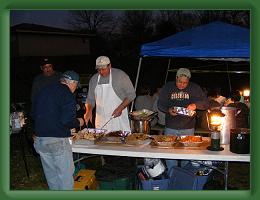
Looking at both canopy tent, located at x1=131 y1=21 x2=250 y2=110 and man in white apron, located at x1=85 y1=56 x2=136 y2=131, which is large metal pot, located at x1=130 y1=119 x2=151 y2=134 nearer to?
man in white apron, located at x1=85 y1=56 x2=136 y2=131

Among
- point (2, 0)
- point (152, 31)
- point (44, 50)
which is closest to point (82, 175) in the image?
Answer: point (2, 0)

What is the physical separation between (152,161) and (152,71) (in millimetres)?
15452

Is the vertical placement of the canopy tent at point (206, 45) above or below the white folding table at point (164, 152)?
above

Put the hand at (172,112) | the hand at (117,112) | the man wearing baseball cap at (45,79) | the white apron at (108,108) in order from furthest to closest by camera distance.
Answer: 1. the man wearing baseball cap at (45,79)
2. the white apron at (108,108)
3. the hand at (117,112)
4. the hand at (172,112)

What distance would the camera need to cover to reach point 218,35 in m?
Answer: 6.09

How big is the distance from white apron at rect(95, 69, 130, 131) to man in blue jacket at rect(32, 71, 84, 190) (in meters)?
1.34

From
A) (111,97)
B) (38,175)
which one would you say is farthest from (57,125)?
(38,175)

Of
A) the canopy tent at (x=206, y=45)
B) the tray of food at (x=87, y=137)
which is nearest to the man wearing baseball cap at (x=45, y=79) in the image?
the canopy tent at (x=206, y=45)

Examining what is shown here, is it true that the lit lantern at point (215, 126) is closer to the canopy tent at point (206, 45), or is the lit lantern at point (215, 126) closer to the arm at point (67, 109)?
the canopy tent at point (206, 45)

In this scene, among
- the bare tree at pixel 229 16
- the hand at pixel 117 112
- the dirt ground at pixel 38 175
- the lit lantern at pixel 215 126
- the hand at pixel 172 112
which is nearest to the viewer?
the lit lantern at pixel 215 126

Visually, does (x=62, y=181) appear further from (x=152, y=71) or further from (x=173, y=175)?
(x=152, y=71)

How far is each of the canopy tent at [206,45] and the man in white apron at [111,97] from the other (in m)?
0.69

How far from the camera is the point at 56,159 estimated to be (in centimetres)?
417

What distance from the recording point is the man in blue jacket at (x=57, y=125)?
3.95 metres
